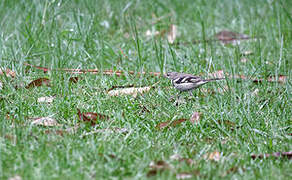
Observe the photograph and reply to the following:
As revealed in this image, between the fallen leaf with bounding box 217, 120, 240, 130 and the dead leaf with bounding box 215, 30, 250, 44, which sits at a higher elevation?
the dead leaf with bounding box 215, 30, 250, 44

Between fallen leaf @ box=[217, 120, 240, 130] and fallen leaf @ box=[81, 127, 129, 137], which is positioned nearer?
fallen leaf @ box=[81, 127, 129, 137]

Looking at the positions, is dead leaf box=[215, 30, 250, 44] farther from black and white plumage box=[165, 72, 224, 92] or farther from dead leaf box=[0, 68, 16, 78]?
dead leaf box=[0, 68, 16, 78]

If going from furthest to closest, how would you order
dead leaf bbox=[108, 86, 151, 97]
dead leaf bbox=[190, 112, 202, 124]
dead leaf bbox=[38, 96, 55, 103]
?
dead leaf bbox=[108, 86, 151, 97] → dead leaf bbox=[38, 96, 55, 103] → dead leaf bbox=[190, 112, 202, 124]

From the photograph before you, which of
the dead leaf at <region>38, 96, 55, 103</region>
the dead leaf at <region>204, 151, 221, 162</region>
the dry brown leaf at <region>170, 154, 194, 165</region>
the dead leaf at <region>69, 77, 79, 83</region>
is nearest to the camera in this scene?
the dry brown leaf at <region>170, 154, 194, 165</region>

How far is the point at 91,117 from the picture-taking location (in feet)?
12.6

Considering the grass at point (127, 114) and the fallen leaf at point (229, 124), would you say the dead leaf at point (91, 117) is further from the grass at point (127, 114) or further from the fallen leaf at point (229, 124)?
the fallen leaf at point (229, 124)

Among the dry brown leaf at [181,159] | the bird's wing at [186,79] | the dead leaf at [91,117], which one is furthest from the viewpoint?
the bird's wing at [186,79]

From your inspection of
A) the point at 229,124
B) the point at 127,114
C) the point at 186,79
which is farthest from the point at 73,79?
the point at 229,124

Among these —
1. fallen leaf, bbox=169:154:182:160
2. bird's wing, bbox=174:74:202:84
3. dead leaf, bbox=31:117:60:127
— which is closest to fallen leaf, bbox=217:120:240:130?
fallen leaf, bbox=169:154:182:160

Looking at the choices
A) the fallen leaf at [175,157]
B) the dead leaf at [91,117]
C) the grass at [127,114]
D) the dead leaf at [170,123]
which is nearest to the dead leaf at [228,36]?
the grass at [127,114]

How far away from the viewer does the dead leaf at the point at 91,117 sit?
148 inches

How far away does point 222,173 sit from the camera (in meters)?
2.92

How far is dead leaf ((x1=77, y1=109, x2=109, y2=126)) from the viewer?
3766 millimetres

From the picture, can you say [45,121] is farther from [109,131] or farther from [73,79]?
[73,79]
